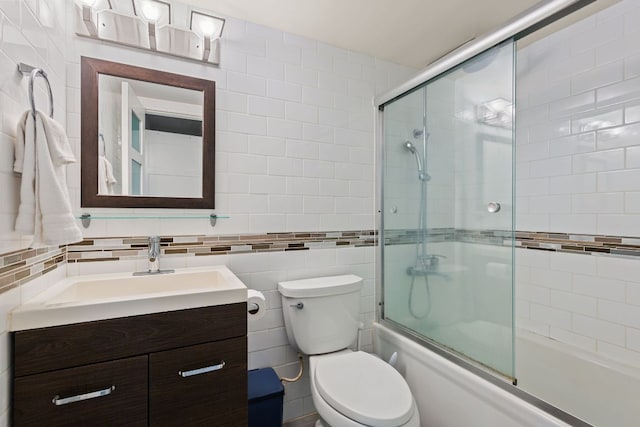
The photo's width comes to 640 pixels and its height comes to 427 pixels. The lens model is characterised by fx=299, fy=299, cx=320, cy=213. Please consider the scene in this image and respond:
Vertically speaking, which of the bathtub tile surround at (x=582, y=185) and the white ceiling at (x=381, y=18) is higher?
the white ceiling at (x=381, y=18)

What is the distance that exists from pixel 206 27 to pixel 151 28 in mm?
249

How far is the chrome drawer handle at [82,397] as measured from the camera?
0.89 m

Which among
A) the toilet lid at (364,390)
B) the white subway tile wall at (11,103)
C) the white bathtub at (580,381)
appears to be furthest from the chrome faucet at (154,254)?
the white bathtub at (580,381)

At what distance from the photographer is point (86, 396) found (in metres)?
0.92

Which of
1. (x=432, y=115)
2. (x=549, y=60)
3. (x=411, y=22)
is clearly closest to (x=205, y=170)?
(x=432, y=115)

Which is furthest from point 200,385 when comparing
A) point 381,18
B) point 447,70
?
point 381,18

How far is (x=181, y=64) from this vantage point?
1502mm

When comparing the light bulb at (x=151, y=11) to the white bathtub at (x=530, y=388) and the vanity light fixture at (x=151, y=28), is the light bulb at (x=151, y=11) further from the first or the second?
the white bathtub at (x=530, y=388)

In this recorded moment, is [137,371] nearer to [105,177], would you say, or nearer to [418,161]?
[105,177]

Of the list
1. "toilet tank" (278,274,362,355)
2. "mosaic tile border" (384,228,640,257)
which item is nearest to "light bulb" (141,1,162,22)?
"toilet tank" (278,274,362,355)

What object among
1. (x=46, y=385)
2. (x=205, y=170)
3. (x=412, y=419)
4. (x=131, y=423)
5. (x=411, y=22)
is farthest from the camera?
(x=411, y=22)

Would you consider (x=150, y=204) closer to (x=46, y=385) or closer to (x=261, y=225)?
(x=261, y=225)

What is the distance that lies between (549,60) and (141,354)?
2542 mm

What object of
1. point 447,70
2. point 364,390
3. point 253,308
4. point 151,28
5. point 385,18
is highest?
point 385,18
